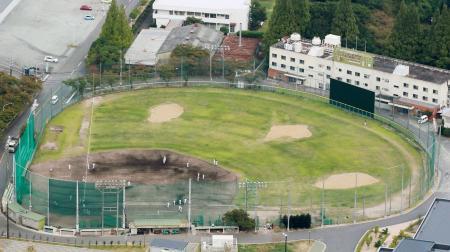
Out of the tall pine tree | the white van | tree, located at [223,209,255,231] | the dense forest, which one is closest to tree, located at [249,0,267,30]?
the dense forest

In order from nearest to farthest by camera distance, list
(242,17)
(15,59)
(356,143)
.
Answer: (356,143), (15,59), (242,17)

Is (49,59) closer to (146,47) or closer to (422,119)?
(146,47)

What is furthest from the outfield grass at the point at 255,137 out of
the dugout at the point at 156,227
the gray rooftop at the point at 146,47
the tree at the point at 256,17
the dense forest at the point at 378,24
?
the tree at the point at 256,17

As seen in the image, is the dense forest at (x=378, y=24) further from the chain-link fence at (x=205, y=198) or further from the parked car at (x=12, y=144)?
the parked car at (x=12, y=144)

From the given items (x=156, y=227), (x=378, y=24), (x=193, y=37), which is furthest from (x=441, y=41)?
(x=156, y=227)

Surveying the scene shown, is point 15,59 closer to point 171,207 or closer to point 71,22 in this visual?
point 71,22

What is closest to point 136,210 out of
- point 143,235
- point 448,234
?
point 143,235
